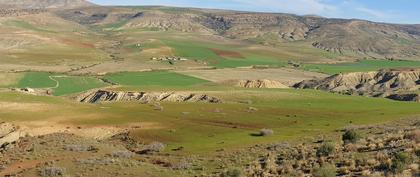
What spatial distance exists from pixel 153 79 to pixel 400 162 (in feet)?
396

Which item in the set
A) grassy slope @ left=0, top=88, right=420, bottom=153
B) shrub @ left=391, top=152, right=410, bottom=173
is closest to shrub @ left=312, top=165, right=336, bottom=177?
shrub @ left=391, top=152, right=410, bottom=173

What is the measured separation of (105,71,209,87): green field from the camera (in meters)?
142

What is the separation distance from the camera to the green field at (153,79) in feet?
468

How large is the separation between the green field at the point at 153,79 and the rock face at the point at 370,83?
31588 mm

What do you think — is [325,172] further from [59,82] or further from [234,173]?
[59,82]

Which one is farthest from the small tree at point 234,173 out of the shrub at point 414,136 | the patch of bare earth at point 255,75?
the patch of bare earth at point 255,75

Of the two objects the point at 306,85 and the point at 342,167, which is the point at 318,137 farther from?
the point at 306,85

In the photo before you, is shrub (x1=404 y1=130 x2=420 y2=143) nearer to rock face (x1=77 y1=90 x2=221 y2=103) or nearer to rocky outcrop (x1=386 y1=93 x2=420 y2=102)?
rock face (x1=77 y1=90 x2=221 y2=103)

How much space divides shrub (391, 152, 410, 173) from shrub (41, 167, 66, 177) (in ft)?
76.5

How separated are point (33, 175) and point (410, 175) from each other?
26.7 metres

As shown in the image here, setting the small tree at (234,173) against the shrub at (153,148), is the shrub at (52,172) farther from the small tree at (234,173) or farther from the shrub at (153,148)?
the small tree at (234,173)

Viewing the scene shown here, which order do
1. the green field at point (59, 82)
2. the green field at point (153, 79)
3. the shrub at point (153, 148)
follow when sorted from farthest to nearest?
the green field at point (153, 79)
the green field at point (59, 82)
the shrub at point (153, 148)

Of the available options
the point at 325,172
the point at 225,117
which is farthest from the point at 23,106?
the point at 325,172

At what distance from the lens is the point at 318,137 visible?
5481 cm
